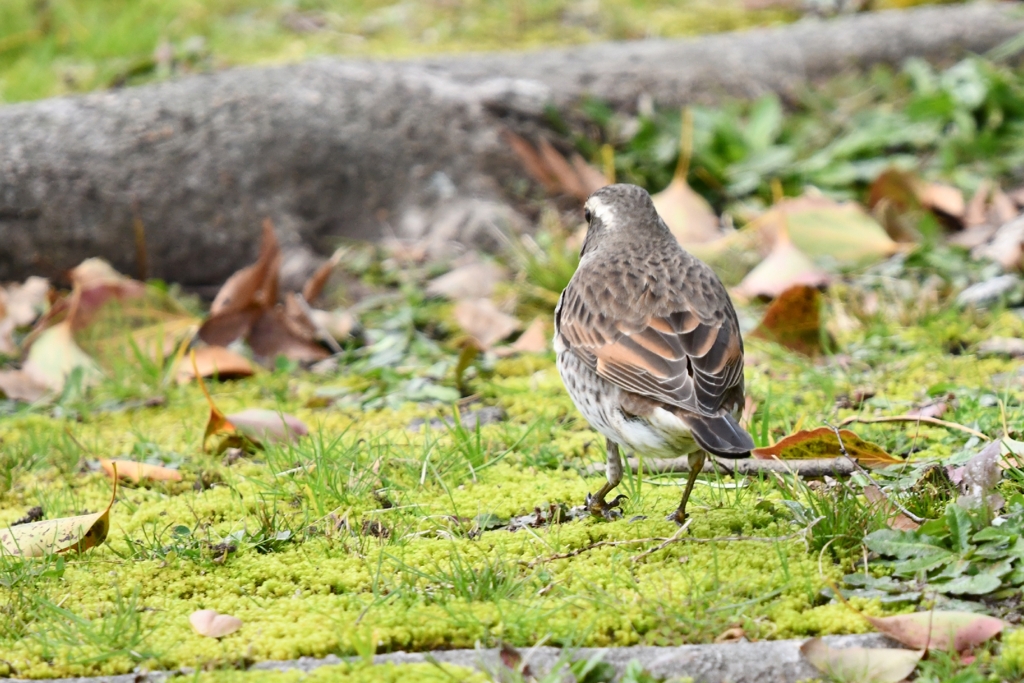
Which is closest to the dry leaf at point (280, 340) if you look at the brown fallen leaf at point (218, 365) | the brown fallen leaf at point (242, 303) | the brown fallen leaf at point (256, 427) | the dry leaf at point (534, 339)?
the brown fallen leaf at point (242, 303)

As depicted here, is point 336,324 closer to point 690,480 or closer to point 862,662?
point 690,480

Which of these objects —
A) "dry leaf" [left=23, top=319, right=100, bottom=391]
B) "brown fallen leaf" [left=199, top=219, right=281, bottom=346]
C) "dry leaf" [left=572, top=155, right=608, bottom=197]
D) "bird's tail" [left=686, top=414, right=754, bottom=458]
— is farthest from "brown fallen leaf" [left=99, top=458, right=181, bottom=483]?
"dry leaf" [left=572, top=155, right=608, bottom=197]

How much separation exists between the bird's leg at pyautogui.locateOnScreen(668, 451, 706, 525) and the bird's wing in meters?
0.26

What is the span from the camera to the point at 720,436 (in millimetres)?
3701

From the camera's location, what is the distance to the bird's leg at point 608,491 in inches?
166

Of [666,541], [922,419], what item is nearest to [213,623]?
[666,541]

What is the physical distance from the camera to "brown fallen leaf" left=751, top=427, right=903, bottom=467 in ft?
13.6

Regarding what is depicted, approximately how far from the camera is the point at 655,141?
8562mm

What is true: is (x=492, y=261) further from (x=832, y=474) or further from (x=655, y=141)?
(x=832, y=474)

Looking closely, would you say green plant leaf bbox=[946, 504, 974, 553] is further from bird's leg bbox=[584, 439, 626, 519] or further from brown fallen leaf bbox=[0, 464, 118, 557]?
brown fallen leaf bbox=[0, 464, 118, 557]

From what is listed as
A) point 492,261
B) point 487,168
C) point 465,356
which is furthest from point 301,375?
point 487,168

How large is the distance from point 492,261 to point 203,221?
2014mm

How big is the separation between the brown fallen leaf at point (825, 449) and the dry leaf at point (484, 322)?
274 centimetres

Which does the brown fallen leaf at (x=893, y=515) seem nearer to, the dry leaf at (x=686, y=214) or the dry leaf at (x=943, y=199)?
the dry leaf at (x=686, y=214)
